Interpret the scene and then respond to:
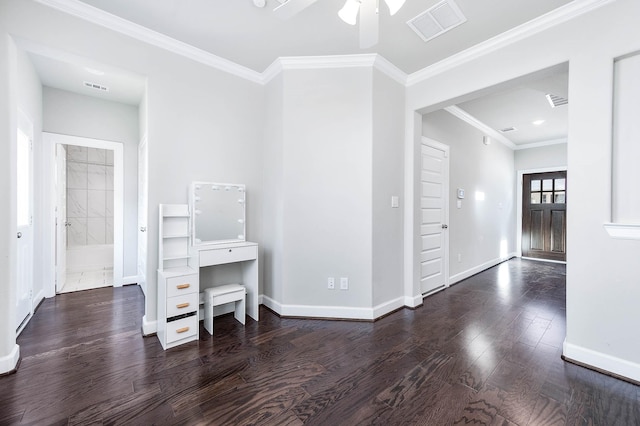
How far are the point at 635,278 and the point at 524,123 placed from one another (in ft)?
12.7

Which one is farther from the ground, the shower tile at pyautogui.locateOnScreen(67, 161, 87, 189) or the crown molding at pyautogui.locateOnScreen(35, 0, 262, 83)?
the crown molding at pyautogui.locateOnScreen(35, 0, 262, 83)

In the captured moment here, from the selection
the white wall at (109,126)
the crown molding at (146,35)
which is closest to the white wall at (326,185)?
the crown molding at (146,35)

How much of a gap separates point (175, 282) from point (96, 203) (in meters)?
6.24

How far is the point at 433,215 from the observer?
375 cm

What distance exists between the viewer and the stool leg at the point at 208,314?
2475 millimetres

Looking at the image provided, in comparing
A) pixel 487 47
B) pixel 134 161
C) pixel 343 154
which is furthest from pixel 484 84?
pixel 134 161

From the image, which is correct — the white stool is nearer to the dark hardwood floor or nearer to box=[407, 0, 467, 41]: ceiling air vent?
the dark hardwood floor

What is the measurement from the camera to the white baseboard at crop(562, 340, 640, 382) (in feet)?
5.98

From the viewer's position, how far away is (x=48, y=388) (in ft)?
5.62

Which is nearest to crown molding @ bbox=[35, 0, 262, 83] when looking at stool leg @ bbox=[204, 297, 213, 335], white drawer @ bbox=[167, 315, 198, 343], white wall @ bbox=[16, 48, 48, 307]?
white wall @ bbox=[16, 48, 48, 307]

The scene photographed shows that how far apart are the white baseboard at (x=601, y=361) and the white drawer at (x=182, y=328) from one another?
301 cm

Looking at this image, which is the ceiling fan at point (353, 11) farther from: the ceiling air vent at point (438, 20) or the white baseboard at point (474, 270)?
the white baseboard at point (474, 270)

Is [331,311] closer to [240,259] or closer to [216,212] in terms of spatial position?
[240,259]

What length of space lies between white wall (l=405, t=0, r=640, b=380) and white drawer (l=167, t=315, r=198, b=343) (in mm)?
3022
